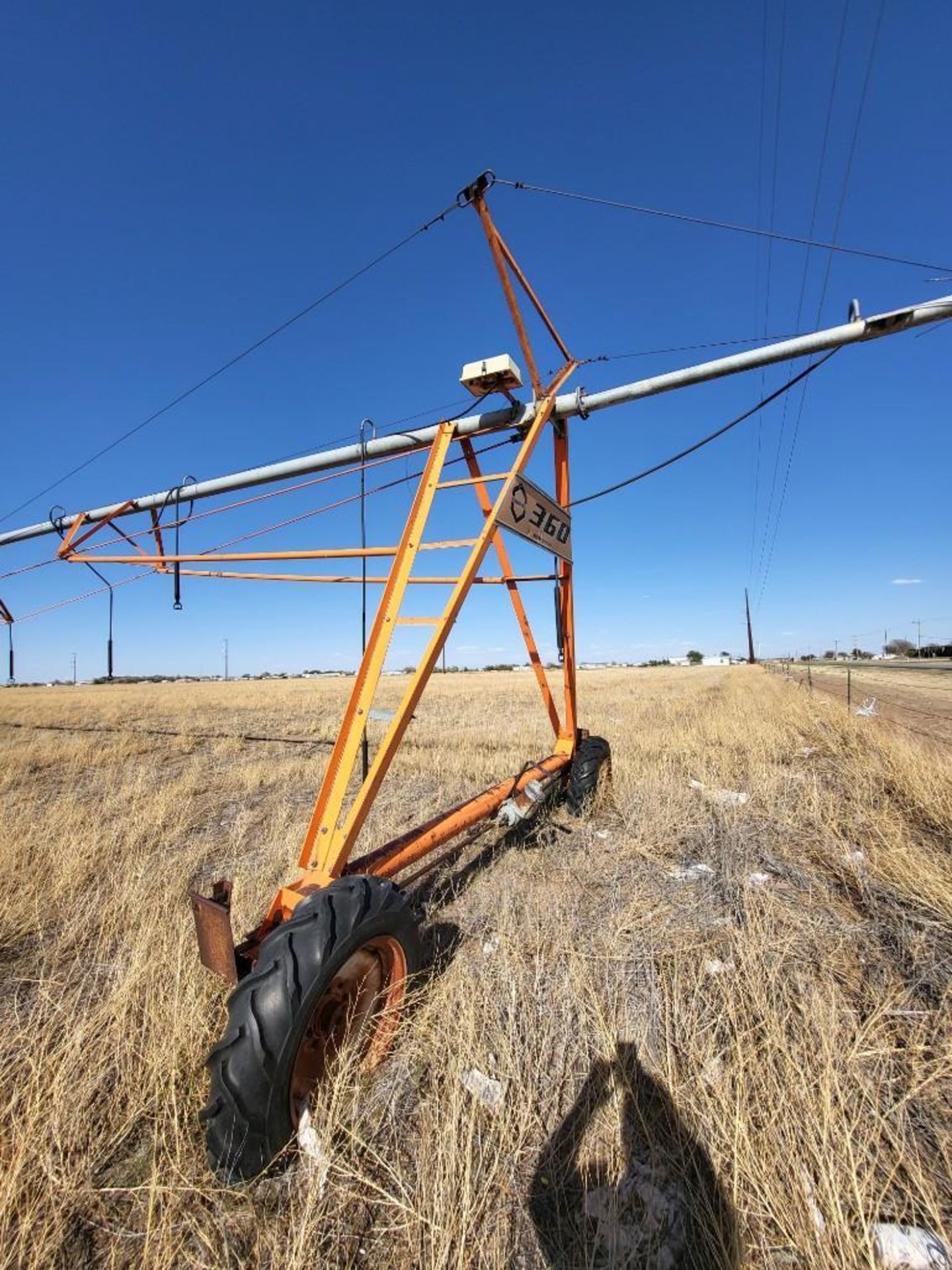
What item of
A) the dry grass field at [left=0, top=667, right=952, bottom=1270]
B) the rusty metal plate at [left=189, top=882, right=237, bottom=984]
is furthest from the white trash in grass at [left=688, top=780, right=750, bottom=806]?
the rusty metal plate at [left=189, top=882, right=237, bottom=984]

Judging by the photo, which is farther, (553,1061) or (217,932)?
(553,1061)

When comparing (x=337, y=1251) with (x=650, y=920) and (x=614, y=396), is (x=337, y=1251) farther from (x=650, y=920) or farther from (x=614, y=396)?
(x=614, y=396)

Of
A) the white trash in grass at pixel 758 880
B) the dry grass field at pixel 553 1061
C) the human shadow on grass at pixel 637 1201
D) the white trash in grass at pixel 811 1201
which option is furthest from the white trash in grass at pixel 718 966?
the white trash in grass at pixel 811 1201

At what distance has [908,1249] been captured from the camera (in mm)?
1524

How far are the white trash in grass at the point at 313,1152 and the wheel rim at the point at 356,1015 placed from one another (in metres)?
0.04

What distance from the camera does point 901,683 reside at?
30625 millimetres

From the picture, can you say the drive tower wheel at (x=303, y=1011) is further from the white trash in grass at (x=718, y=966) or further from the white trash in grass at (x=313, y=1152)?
the white trash in grass at (x=718, y=966)

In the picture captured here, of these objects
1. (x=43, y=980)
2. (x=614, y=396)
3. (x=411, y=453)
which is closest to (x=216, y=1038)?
(x=43, y=980)

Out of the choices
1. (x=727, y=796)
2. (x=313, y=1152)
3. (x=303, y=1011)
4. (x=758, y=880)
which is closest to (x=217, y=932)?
(x=303, y=1011)

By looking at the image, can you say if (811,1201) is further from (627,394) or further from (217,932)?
(627,394)

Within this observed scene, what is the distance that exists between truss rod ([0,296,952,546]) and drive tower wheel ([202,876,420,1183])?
138 inches

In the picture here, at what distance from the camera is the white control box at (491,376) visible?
4723 mm

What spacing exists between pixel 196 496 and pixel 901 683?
36044 millimetres

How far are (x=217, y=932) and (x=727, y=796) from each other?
19.0 feet
